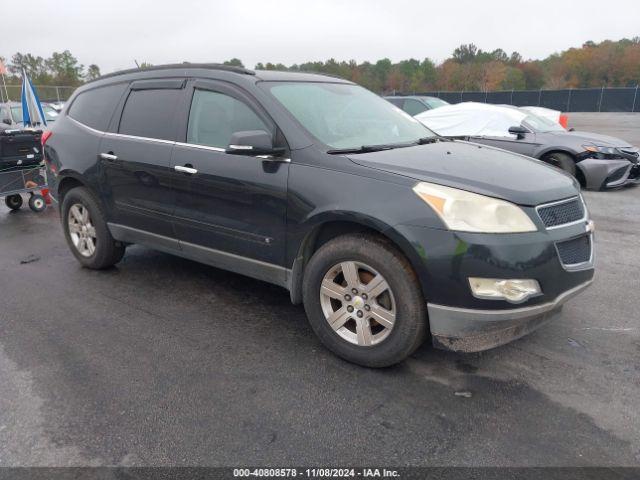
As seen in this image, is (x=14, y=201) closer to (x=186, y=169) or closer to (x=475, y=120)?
(x=186, y=169)

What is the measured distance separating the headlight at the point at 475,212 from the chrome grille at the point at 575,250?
0.27 metres

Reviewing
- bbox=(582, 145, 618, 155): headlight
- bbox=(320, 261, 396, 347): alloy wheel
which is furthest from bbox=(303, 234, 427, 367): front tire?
bbox=(582, 145, 618, 155): headlight

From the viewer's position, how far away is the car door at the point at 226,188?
3590mm

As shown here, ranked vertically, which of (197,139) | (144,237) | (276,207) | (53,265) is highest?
(197,139)

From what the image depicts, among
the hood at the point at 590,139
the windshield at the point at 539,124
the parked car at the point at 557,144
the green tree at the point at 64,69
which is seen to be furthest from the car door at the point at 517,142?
the green tree at the point at 64,69

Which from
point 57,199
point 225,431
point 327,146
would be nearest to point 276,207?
point 327,146

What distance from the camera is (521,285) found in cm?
288

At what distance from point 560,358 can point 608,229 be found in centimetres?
389

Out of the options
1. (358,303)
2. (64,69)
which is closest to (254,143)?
(358,303)

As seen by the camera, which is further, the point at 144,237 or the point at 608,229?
the point at 608,229

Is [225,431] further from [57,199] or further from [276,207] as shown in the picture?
[57,199]

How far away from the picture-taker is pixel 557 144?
28.7 feet

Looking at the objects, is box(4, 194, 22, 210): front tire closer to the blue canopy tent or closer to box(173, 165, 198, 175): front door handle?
the blue canopy tent

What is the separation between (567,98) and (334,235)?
2012 inches
